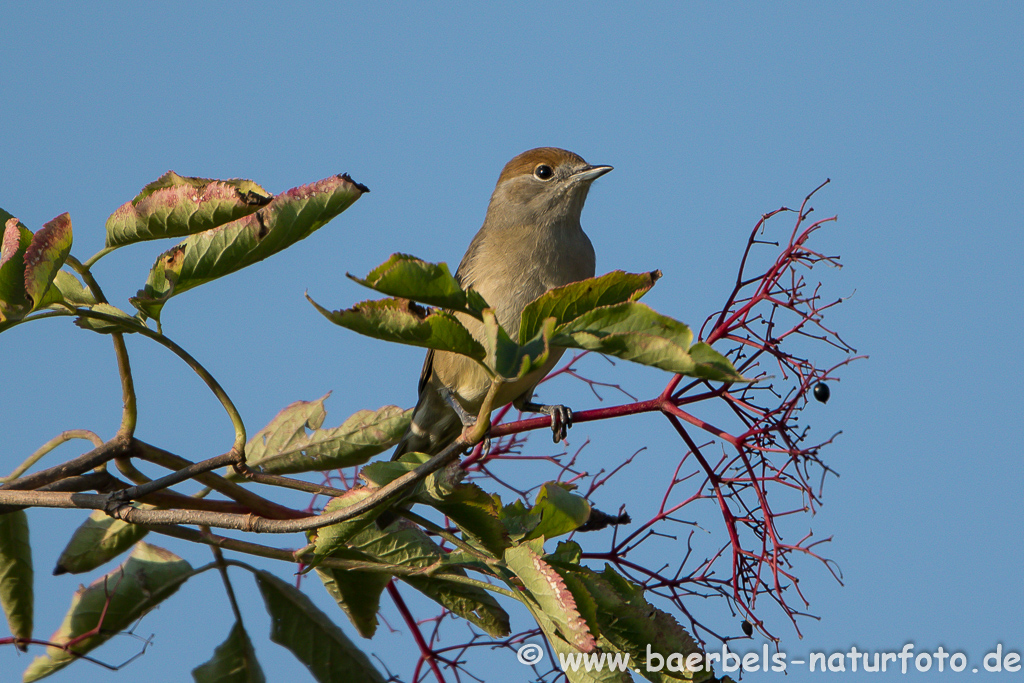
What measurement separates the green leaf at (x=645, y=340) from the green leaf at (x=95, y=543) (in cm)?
218

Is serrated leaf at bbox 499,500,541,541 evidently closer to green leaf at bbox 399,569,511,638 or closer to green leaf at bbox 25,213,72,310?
green leaf at bbox 399,569,511,638

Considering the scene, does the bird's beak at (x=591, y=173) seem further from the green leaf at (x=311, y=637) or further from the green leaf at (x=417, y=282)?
the green leaf at (x=417, y=282)

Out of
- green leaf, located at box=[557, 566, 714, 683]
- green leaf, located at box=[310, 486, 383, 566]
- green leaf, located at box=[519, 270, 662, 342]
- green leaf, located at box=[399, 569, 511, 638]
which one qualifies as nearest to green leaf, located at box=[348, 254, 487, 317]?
green leaf, located at box=[519, 270, 662, 342]

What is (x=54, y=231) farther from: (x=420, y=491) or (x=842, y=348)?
(x=842, y=348)

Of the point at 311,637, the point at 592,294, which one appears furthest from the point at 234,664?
the point at 592,294

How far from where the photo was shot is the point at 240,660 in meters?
3.61

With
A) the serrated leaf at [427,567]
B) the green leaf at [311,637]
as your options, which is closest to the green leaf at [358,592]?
the green leaf at [311,637]

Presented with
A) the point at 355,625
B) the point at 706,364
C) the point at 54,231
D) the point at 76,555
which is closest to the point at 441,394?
the point at 355,625

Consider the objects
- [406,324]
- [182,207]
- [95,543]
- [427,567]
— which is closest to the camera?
[406,324]

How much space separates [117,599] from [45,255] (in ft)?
5.77

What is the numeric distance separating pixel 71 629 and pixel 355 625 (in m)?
1.05

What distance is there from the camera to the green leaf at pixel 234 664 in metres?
3.55

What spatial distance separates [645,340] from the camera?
81.7 inches

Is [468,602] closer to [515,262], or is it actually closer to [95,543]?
[95,543]
